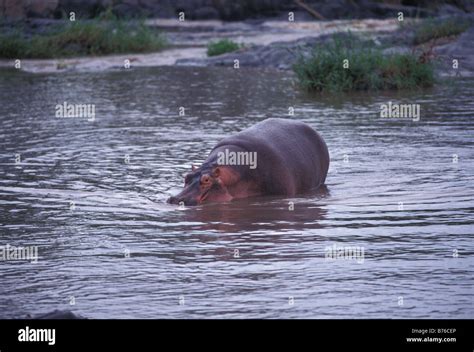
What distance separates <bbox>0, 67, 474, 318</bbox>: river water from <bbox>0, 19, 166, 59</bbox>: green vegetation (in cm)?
857

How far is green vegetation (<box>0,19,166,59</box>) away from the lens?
23.0m

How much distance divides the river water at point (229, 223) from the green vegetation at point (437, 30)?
23.6 ft

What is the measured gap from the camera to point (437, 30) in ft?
71.6

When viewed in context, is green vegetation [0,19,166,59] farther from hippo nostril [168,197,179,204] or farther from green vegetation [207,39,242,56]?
hippo nostril [168,197,179,204]

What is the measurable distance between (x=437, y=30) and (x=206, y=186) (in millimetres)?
14226

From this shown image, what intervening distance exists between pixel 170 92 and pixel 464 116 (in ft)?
17.8

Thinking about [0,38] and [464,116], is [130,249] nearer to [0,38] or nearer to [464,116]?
[464,116]

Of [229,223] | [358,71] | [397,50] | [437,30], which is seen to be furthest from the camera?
[437,30]

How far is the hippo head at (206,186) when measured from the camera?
8.57 meters

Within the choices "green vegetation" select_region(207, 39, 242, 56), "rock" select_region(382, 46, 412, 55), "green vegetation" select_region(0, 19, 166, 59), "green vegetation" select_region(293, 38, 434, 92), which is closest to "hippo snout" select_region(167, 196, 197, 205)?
"green vegetation" select_region(293, 38, 434, 92)

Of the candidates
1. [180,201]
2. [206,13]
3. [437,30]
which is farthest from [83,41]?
[180,201]

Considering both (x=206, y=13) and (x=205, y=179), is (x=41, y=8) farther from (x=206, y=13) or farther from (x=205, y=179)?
(x=205, y=179)

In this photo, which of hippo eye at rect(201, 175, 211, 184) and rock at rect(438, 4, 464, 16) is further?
rock at rect(438, 4, 464, 16)
